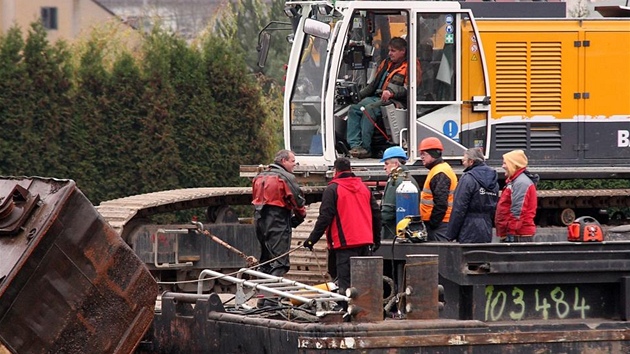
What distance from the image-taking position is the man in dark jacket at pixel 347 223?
11758mm

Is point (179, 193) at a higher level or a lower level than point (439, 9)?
lower

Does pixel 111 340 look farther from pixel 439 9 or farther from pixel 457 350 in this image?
pixel 439 9

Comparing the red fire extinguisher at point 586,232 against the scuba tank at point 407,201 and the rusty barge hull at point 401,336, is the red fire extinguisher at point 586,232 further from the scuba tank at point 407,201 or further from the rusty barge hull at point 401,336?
the scuba tank at point 407,201

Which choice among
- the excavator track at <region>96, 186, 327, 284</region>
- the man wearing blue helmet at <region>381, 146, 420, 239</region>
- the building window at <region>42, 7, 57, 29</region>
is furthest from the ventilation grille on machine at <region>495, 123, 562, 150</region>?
the building window at <region>42, 7, 57, 29</region>

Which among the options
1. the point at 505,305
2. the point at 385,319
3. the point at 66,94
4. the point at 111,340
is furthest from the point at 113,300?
the point at 66,94

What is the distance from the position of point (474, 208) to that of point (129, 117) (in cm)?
1376

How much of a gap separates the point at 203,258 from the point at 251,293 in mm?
5223

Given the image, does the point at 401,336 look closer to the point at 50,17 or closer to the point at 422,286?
the point at 422,286

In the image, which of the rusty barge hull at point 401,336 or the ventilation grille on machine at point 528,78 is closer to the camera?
the rusty barge hull at point 401,336

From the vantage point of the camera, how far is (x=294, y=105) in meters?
15.7

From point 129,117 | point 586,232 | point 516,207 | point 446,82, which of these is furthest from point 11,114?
point 586,232

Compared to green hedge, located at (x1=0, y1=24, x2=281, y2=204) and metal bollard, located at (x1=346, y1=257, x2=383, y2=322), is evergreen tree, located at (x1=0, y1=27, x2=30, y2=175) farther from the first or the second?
metal bollard, located at (x1=346, y1=257, x2=383, y2=322)

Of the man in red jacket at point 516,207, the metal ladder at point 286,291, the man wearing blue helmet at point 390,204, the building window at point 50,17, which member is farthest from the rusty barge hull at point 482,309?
the building window at point 50,17

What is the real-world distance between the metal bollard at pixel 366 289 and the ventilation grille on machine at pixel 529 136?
17.7 ft
